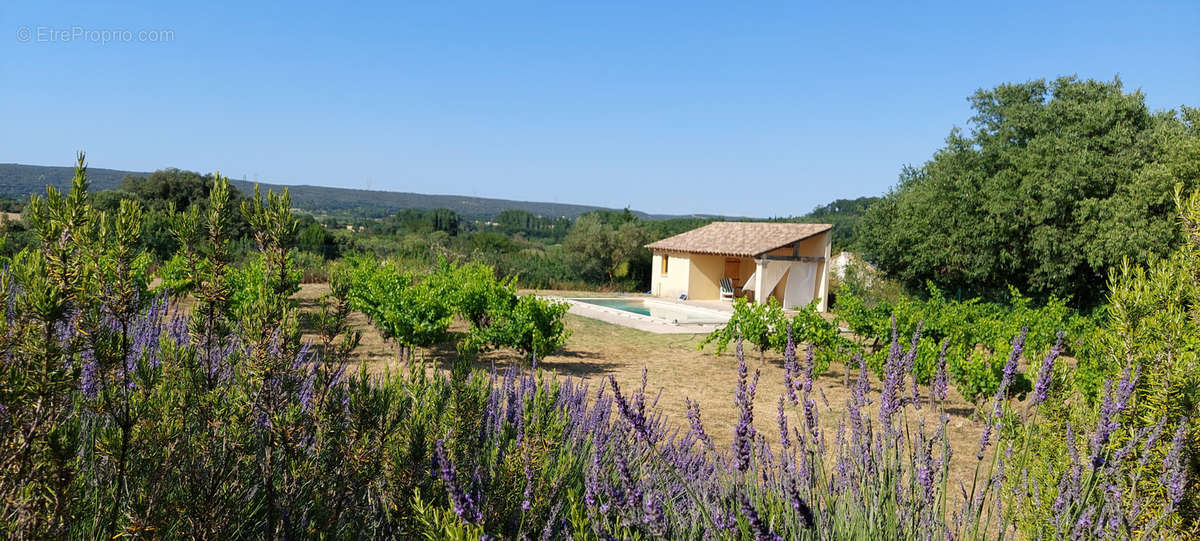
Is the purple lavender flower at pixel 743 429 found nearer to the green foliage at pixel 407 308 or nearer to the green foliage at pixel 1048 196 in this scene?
the green foliage at pixel 407 308

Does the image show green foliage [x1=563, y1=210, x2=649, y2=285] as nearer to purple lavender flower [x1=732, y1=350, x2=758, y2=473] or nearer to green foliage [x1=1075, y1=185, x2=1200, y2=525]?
green foliage [x1=1075, y1=185, x2=1200, y2=525]

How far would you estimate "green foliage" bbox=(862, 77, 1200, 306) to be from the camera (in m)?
15.7

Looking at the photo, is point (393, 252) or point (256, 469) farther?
point (393, 252)

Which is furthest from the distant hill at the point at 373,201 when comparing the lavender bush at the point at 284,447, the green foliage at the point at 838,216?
the lavender bush at the point at 284,447

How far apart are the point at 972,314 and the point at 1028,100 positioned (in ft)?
47.4

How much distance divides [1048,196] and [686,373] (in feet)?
39.9

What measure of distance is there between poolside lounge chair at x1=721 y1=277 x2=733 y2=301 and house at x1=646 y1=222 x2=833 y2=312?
50 cm

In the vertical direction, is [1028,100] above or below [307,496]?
above

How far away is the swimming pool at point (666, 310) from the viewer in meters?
18.3

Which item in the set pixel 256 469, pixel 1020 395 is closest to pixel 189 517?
pixel 256 469

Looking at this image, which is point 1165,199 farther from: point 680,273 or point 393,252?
point 393,252

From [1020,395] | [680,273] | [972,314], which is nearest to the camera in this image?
[1020,395]

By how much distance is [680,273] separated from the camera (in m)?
23.9

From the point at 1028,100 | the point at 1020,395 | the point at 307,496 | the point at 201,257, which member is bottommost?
the point at 1020,395
